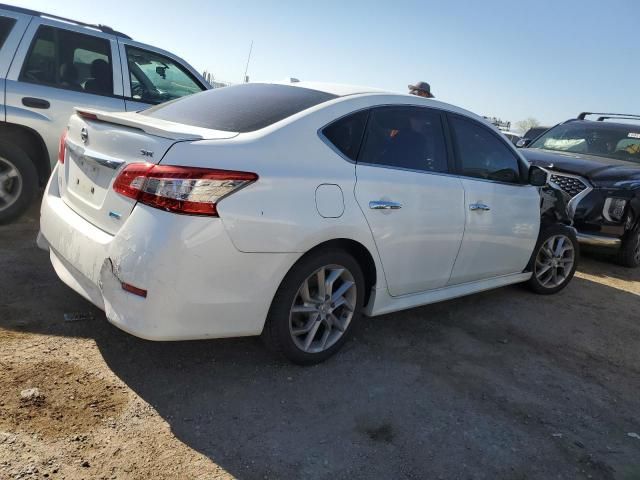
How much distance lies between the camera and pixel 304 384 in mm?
3096

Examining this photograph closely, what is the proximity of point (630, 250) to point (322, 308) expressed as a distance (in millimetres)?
5417

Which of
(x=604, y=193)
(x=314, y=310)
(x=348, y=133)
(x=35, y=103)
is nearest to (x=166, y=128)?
(x=348, y=133)

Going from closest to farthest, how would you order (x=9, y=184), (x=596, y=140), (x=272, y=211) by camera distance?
(x=272, y=211) → (x=9, y=184) → (x=596, y=140)

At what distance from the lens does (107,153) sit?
2.87 metres

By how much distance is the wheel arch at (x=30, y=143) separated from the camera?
16.2 ft

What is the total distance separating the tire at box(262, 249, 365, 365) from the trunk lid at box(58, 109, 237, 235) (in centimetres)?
86

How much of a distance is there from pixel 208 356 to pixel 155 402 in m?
0.56

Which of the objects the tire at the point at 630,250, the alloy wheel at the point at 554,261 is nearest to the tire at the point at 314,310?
the alloy wheel at the point at 554,261

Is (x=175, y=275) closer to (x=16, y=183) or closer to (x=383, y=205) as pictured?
(x=383, y=205)

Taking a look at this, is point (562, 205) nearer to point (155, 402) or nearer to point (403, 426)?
point (403, 426)

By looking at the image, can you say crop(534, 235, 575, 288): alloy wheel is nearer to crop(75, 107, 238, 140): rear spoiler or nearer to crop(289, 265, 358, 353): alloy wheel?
crop(289, 265, 358, 353): alloy wheel

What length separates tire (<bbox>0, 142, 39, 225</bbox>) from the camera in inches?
193

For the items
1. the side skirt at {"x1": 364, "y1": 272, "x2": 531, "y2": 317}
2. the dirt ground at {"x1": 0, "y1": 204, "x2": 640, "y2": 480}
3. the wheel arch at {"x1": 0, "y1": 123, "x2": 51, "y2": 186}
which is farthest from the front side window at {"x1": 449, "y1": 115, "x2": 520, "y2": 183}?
the wheel arch at {"x1": 0, "y1": 123, "x2": 51, "y2": 186}

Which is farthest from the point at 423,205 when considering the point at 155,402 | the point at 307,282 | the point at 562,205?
the point at 562,205
